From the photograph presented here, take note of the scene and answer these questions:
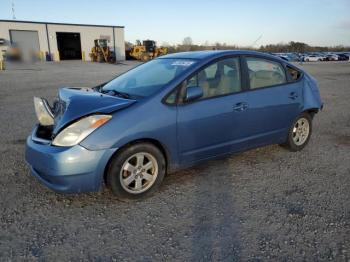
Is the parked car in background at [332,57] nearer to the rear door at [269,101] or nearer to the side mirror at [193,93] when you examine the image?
the rear door at [269,101]

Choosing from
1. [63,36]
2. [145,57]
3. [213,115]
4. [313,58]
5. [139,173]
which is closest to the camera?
[139,173]

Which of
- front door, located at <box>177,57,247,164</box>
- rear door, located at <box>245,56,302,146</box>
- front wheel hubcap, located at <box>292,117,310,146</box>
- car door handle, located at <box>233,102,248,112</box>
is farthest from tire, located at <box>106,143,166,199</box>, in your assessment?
front wheel hubcap, located at <box>292,117,310,146</box>

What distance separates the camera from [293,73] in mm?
4922

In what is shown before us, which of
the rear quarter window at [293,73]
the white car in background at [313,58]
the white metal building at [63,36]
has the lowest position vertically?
the white car in background at [313,58]

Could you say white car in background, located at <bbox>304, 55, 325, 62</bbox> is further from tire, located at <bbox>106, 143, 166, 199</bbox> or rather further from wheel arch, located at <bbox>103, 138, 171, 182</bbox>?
tire, located at <bbox>106, 143, 166, 199</bbox>

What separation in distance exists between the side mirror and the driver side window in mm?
91

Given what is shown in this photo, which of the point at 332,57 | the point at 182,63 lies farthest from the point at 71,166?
the point at 332,57

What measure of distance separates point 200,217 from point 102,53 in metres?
36.5

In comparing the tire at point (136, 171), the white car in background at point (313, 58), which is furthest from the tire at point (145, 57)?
the tire at point (136, 171)

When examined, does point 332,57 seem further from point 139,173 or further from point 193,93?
point 139,173

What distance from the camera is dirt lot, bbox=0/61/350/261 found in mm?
2637

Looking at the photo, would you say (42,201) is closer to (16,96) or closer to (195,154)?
(195,154)

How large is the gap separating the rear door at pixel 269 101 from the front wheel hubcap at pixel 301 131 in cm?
26

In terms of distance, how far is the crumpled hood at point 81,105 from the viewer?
3237 mm
